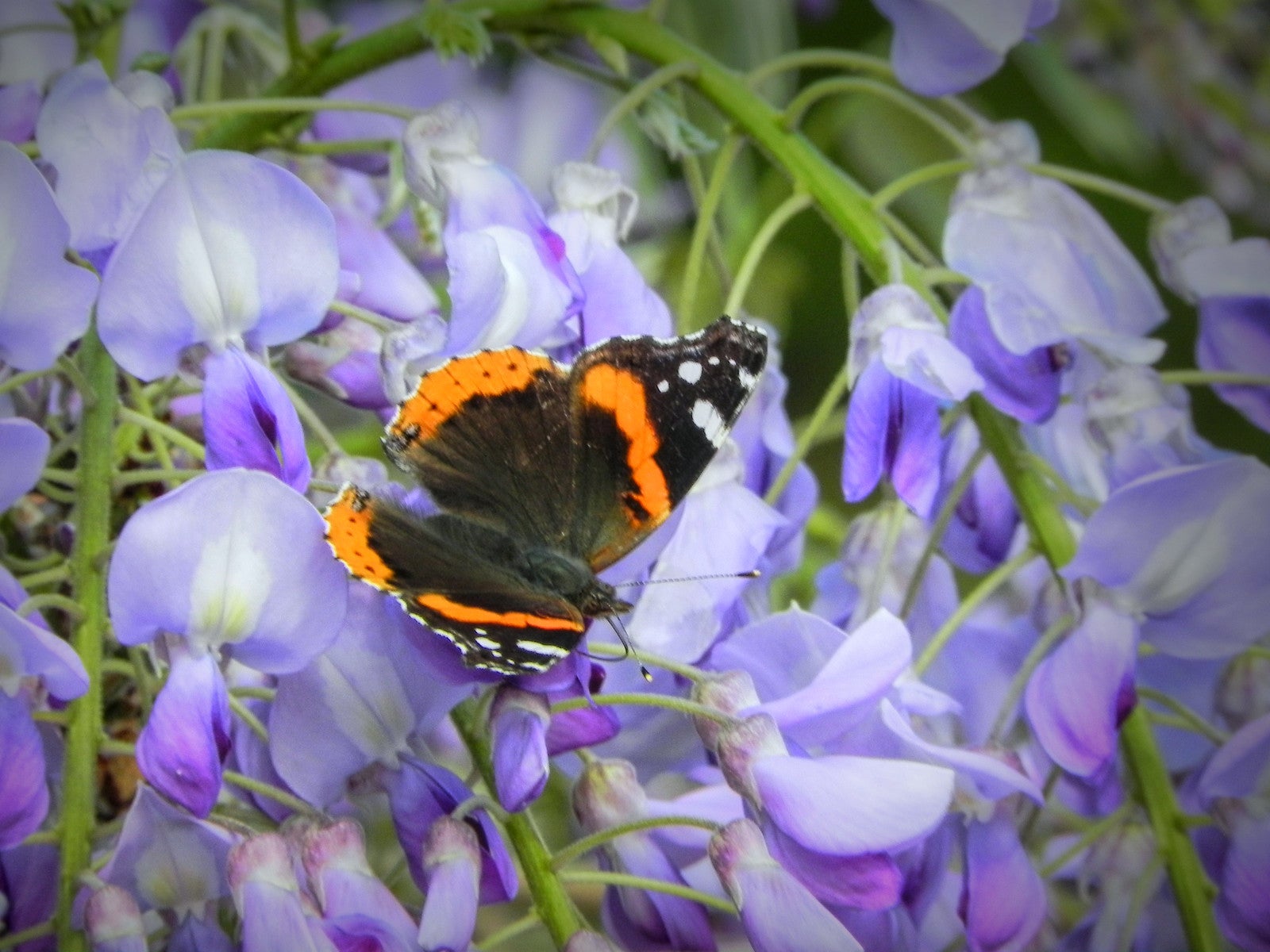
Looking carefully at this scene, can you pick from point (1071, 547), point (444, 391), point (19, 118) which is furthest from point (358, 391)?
point (1071, 547)

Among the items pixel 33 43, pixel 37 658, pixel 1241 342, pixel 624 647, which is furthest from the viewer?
pixel 33 43

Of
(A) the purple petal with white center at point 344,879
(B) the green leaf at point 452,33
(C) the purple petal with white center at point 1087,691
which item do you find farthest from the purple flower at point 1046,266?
(A) the purple petal with white center at point 344,879

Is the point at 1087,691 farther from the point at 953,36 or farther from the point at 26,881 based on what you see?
the point at 26,881

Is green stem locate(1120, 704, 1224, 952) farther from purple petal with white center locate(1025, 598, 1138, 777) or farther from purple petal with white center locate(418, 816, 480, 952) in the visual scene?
purple petal with white center locate(418, 816, 480, 952)

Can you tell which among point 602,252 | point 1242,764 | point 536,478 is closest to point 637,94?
point 602,252

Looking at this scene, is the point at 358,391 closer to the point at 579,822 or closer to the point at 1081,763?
the point at 579,822
